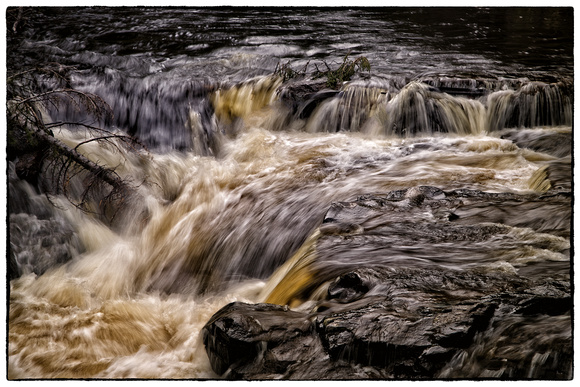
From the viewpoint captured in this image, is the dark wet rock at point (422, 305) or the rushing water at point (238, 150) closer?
the dark wet rock at point (422, 305)

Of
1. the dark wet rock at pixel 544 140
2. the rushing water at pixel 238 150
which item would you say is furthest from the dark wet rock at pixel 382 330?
the dark wet rock at pixel 544 140

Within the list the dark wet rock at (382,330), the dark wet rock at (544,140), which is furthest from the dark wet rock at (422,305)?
the dark wet rock at (544,140)

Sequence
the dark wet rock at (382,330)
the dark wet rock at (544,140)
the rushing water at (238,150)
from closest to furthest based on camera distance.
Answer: the dark wet rock at (382,330) < the rushing water at (238,150) < the dark wet rock at (544,140)

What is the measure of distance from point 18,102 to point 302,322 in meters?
1.99

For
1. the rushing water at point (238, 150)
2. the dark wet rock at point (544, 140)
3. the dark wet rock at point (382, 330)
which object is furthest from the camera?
the dark wet rock at point (544, 140)

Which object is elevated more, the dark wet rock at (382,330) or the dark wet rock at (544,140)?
the dark wet rock at (544,140)

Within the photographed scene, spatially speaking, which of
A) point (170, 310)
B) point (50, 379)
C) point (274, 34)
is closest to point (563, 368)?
point (170, 310)

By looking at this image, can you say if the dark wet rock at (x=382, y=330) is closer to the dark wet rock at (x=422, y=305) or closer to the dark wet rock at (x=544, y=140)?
the dark wet rock at (x=422, y=305)

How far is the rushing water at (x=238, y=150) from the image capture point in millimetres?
3029

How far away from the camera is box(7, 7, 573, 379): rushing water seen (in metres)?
3.03

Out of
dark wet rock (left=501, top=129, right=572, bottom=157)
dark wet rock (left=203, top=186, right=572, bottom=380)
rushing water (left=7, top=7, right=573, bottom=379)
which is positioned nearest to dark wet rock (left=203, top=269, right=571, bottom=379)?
dark wet rock (left=203, top=186, right=572, bottom=380)

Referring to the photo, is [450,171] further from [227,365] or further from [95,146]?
[95,146]

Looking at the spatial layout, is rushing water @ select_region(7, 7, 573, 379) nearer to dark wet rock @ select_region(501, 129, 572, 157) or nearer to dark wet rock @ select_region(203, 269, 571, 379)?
dark wet rock @ select_region(501, 129, 572, 157)

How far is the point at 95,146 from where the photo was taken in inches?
143
